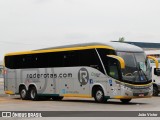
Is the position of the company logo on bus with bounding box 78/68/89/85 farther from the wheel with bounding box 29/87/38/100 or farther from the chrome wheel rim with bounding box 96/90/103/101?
the wheel with bounding box 29/87/38/100

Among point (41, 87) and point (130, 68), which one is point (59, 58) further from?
point (130, 68)

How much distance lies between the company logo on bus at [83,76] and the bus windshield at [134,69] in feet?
7.50

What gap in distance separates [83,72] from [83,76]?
218 millimetres

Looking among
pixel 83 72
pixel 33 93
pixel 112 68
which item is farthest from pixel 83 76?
pixel 33 93

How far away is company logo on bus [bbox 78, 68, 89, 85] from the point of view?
2497 cm

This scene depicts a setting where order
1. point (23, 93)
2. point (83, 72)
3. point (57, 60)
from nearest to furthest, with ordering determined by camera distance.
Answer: point (83, 72) → point (57, 60) → point (23, 93)

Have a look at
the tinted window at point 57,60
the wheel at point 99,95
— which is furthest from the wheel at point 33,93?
the wheel at point 99,95

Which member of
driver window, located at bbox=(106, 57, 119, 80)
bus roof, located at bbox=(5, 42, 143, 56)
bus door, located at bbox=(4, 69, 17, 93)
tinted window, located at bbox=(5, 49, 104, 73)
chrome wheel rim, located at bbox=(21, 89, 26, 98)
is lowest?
chrome wheel rim, located at bbox=(21, 89, 26, 98)

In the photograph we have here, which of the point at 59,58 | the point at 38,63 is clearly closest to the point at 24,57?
the point at 38,63

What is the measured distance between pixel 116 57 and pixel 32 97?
7527 mm

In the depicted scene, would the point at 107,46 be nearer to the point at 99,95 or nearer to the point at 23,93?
the point at 99,95

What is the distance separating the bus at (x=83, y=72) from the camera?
23.5m

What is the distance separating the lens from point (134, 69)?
23656 mm

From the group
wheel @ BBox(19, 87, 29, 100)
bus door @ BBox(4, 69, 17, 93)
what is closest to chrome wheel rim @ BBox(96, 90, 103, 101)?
wheel @ BBox(19, 87, 29, 100)
